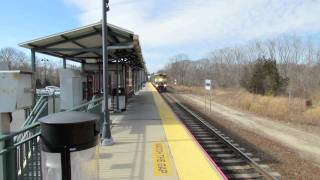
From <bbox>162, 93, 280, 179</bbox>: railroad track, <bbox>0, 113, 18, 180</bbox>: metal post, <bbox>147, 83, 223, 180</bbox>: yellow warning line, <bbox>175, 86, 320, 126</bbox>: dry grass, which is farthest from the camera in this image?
<bbox>175, 86, 320, 126</bbox>: dry grass

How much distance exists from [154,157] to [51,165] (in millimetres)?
6606

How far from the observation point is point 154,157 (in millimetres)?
10367

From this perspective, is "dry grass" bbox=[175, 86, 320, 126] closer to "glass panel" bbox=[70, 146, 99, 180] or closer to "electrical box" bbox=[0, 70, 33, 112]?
"glass panel" bbox=[70, 146, 99, 180]

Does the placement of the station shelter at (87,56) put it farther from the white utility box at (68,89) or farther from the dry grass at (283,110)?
the dry grass at (283,110)

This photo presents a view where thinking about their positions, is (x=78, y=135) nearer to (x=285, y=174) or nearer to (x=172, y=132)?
(x=285, y=174)

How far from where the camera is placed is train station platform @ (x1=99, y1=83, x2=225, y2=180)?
859cm

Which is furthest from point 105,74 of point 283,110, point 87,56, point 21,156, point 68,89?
point 283,110

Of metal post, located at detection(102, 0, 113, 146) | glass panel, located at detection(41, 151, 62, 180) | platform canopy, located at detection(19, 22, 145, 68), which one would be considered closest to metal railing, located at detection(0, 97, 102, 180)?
glass panel, located at detection(41, 151, 62, 180)

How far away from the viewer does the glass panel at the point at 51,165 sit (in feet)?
12.7

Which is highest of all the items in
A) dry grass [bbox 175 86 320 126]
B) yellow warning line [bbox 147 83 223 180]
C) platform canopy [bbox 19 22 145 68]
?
platform canopy [bbox 19 22 145 68]

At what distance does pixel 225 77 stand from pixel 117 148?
3619 inches

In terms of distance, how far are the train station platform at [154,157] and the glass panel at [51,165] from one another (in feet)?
14.5

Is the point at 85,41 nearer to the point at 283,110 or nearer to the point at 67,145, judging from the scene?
the point at 67,145

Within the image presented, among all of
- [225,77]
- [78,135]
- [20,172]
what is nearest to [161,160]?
[20,172]
